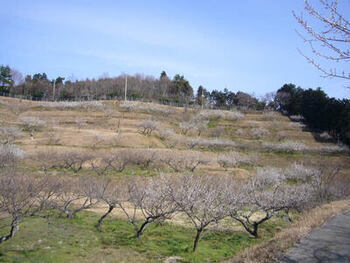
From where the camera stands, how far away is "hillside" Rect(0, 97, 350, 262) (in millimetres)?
12248

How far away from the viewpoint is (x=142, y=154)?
33219mm

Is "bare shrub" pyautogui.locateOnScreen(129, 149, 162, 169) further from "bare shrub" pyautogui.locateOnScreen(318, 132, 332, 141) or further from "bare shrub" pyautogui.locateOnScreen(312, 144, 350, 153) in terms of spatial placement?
"bare shrub" pyautogui.locateOnScreen(318, 132, 332, 141)

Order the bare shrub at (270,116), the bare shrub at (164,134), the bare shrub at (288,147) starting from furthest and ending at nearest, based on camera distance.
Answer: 1. the bare shrub at (270,116)
2. the bare shrub at (164,134)
3. the bare shrub at (288,147)

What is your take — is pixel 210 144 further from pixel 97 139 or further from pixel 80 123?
pixel 80 123

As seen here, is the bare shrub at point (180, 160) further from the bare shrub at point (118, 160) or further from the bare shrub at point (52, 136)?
the bare shrub at point (52, 136)

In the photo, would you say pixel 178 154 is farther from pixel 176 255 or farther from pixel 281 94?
pixel 281 94

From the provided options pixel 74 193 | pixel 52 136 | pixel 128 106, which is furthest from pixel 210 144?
pixel 74 193

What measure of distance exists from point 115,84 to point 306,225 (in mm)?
78008

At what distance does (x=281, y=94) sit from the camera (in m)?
74.2

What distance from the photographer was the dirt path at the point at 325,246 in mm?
6031

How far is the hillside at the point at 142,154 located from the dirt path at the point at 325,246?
4.32 m

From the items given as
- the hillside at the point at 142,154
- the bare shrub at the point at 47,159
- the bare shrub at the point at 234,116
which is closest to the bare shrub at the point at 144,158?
the hillside at the point at 142,154

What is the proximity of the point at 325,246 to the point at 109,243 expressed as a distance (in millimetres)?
8978

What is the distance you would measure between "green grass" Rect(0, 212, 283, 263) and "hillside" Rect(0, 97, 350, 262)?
1.5 inches
